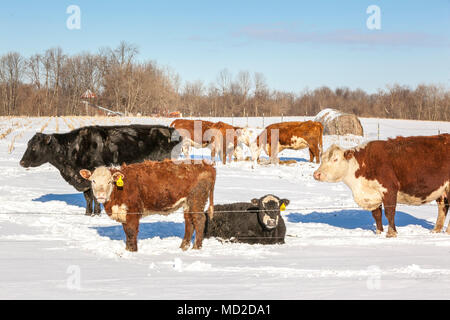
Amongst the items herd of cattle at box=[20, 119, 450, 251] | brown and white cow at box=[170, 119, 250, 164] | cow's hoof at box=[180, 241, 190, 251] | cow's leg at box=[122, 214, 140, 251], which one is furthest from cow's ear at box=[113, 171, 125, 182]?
brown and white cow at box=[170, 119, 250, 164]

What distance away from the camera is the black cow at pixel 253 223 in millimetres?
7281

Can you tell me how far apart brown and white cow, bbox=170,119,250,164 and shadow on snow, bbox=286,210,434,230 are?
28.5 ft

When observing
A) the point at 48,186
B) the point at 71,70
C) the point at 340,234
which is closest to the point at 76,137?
the point at 48,186

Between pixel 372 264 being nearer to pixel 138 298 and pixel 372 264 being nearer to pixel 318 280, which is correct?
pixel 318 280

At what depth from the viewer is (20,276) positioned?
4.84 meters

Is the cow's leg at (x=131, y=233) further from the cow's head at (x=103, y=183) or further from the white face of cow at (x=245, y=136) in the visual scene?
the white face of cow at (x=245, y=136)

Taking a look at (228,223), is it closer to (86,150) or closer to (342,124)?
(86,150)

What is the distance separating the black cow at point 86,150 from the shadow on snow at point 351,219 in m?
3.76

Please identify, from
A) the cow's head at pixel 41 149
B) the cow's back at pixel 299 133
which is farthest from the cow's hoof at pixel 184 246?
the cow's back at pixel 299 133

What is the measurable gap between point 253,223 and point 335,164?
1727mm

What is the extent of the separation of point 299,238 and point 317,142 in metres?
11.8

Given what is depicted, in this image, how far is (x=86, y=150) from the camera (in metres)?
10.7

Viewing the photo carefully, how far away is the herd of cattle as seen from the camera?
21.6ft

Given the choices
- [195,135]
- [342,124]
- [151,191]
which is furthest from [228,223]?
[342,124]
